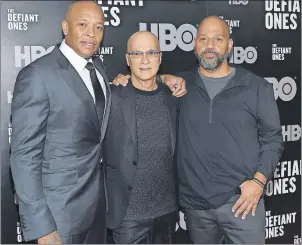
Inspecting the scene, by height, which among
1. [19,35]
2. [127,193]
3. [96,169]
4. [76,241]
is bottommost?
[76,241]

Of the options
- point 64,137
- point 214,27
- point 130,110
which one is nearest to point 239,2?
point 214,27

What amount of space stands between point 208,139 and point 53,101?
870 millimetres

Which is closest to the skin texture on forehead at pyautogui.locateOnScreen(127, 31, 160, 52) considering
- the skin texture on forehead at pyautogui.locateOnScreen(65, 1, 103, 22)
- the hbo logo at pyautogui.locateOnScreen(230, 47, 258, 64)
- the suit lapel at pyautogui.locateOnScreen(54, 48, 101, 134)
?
the skin texture on forehead at pyautogui.locateOnScreen(65, 1, 103, 22)

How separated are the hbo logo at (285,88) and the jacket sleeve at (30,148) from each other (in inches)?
84.1

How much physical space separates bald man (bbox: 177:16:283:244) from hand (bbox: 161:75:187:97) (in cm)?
7

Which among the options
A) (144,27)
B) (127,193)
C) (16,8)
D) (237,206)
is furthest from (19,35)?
(237,206)

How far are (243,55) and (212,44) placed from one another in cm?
107

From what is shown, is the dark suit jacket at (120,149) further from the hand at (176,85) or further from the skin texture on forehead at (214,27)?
the skin texture on forehead at (214,27)

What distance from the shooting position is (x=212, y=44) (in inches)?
91.2

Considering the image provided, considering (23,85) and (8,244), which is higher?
(23,85)

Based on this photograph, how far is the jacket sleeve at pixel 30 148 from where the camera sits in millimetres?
1788

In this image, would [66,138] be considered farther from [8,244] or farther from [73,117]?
[8,244]

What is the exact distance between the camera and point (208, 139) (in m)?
2.30

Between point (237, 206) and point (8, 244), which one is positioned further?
point (8, 244)
